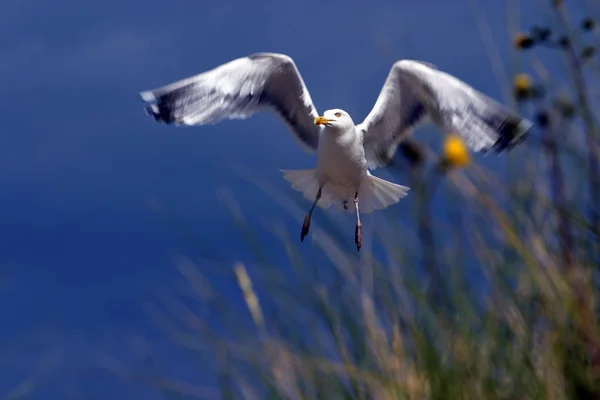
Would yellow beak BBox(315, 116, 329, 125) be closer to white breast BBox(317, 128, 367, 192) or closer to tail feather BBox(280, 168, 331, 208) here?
white breast BBox(317, 128, 367, 192)

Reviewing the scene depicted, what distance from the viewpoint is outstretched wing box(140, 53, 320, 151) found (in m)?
7.04

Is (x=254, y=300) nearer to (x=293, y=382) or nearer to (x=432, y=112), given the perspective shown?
(x=293, y=382)

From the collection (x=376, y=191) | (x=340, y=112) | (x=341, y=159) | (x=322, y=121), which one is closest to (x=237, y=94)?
(x=322, y=121)

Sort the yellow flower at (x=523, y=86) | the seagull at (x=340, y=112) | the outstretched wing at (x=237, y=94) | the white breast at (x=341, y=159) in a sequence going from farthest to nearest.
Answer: the white breast at (x=341, y=159)
the seagull at (x=340, y=112)
the outstretched wing at (x=237, y=94)
the yellow flower at (x=523, y=86)

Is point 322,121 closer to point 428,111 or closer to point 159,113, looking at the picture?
point 428,111

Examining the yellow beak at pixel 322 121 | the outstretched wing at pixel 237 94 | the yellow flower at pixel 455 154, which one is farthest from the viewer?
the yellow beak at pixel 322 121

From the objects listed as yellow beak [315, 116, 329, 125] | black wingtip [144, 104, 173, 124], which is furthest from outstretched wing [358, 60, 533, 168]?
black wingtip [144, 104, 173, 124]

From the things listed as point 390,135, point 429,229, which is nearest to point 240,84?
point 390,135

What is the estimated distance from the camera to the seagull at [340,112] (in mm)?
7145

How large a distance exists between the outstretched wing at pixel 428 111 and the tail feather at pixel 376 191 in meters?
0.20

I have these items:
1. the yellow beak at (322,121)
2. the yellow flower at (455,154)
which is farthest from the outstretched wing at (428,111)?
the yellow flower at (455,154)

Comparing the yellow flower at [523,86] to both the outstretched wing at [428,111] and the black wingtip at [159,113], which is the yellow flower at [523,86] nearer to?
the outstretched wing at [428,111]

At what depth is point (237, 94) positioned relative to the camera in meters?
7.41

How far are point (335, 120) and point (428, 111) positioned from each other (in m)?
0.75
